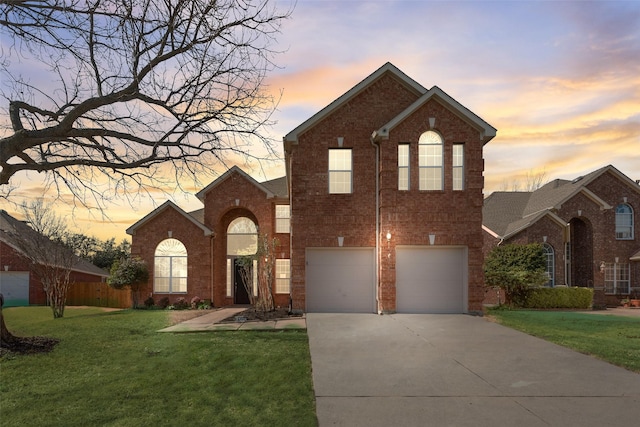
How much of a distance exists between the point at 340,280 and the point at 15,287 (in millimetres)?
21877

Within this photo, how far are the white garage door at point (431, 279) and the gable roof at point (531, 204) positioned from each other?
398 inches

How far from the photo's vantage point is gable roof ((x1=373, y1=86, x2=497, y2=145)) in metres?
15.5

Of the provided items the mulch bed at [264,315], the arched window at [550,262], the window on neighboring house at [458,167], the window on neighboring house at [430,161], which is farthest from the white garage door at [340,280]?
the arched window at [550,262]

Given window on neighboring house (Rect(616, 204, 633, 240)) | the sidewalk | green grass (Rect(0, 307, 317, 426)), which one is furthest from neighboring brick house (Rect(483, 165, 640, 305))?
green grass (Rect(0, 307, 317, 426))

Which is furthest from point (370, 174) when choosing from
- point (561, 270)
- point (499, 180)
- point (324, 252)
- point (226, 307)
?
point (499, 180)

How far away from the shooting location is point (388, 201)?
15.5 meters

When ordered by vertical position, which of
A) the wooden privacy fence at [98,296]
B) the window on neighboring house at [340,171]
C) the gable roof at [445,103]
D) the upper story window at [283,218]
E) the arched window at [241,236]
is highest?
the gable roof at [445,103]

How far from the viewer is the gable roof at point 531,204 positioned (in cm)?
2505

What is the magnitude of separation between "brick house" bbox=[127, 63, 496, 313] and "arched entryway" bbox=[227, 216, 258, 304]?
22.8 feet

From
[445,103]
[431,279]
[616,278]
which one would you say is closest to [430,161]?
[445,103]

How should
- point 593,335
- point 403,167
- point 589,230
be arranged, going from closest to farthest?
point 593,335
point 403,167
point 589,230

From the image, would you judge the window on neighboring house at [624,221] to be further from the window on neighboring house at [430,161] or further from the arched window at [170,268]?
the arched window at [170,268]

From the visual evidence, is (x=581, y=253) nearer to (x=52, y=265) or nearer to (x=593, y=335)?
(x=593, y=335)

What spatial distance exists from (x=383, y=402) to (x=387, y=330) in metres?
6.25
